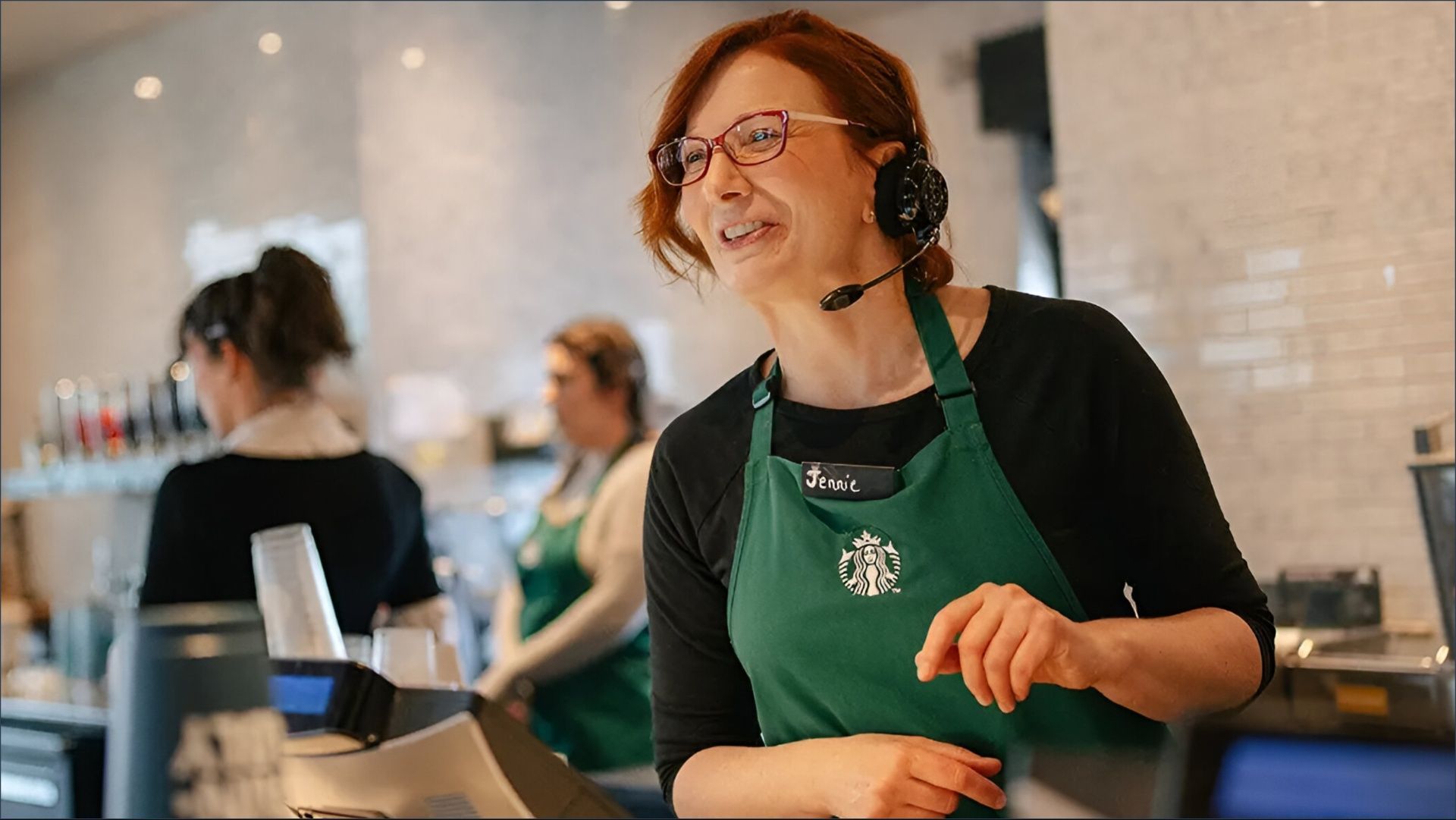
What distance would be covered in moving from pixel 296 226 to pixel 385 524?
125 centimetres

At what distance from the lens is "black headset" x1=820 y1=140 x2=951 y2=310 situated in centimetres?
135

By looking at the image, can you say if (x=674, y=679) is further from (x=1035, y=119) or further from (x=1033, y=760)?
(x=1035, y=119)

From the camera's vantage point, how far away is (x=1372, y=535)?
6.74 feet

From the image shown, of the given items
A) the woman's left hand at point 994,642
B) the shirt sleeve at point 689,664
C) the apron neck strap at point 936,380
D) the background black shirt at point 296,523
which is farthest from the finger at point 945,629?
the background black shirt at point 296,523

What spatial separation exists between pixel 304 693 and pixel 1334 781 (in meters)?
0.80

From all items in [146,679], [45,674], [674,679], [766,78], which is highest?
[766,78]

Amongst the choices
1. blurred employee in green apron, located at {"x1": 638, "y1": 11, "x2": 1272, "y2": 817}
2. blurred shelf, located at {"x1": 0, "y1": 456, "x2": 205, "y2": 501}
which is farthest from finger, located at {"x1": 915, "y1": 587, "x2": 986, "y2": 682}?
blurred shelf, located at {"x1": 0, "y1": 456, "x2": 205, "y2": 501}

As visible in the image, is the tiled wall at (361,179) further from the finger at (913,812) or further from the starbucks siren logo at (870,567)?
the finger at (913,812)

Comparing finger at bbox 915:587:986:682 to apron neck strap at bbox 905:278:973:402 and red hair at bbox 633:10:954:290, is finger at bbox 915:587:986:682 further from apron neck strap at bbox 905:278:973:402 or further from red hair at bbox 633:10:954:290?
red hair at bbox 633:10:954:290

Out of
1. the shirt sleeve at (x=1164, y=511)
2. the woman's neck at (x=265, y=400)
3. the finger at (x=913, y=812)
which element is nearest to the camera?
the finger at (x=913, y=812)

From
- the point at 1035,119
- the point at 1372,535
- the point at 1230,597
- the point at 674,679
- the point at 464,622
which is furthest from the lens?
the point at 464,622

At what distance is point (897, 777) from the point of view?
3.54ft

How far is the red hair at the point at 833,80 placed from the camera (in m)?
1.37

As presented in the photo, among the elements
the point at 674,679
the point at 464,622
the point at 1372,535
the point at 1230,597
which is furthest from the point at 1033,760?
the point at 464,622
